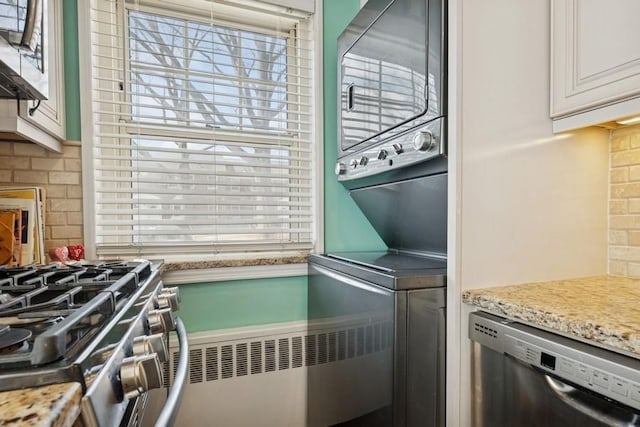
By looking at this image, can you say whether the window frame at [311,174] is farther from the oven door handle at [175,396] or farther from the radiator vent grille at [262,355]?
the oven door handle at [175,396]

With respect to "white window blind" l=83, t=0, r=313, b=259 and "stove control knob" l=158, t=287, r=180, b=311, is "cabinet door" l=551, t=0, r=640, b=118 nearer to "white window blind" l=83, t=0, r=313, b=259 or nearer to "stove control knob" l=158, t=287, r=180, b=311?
"white window blind" l=83, t=0, r=313, b=259

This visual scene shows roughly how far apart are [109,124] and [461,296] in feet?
4.99

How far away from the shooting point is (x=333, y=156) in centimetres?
184

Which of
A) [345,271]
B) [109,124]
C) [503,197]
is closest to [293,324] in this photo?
[345,271]

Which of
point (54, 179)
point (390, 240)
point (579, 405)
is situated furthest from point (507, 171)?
point (54, 179)

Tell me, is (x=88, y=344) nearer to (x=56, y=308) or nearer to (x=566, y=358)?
(x=56, y=308)

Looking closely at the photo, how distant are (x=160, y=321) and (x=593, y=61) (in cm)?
139

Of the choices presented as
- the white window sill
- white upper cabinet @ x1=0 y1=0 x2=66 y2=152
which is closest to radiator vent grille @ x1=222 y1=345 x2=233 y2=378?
the white window sill

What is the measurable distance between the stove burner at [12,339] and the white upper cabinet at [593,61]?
4.59 feet

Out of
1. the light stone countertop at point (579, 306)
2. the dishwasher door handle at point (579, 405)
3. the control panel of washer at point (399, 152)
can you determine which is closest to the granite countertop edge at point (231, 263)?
the control panel of washer at point (399, 152)

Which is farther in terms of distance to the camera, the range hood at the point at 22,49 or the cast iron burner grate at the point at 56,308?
the range hood at the point at 22,49

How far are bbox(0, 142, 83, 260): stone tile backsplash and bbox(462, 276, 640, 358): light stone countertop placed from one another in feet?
5.04

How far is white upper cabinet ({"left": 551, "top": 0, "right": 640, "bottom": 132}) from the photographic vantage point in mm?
918

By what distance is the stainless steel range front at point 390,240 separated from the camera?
1.00 m
